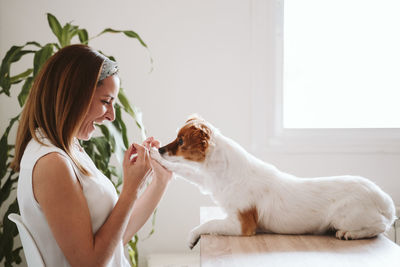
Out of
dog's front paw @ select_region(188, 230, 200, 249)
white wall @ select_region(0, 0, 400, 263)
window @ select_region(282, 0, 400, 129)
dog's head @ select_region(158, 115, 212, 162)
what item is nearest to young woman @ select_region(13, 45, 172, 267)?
dog's head @ select_region(158, 115, 212, 162)

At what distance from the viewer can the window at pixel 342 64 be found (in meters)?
2.73

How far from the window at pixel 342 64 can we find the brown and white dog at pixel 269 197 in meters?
1.40

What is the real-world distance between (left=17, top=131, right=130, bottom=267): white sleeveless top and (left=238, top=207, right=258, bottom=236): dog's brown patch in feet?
1.33

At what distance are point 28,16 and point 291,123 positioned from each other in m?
1.73

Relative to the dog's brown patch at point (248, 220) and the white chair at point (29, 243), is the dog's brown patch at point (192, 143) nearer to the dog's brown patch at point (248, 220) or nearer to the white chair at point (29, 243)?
the dog's brown patch at point (248, 220)

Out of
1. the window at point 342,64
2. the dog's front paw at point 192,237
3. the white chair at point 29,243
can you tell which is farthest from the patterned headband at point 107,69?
the window at point 342,64

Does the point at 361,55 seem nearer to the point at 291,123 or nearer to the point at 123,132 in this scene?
the point at 291,123

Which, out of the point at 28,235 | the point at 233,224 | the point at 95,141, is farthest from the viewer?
the point at 95,141

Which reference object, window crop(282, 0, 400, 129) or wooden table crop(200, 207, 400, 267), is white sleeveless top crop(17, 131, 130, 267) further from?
window crop(282, 0, 400, 129)

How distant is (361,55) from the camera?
9.09ft

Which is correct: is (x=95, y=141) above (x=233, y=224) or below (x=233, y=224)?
above

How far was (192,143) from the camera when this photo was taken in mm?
1352

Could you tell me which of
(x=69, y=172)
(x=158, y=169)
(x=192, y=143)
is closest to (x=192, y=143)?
(x=192, y=143)

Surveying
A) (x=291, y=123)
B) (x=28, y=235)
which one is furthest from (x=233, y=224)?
(x=291, y=123)
